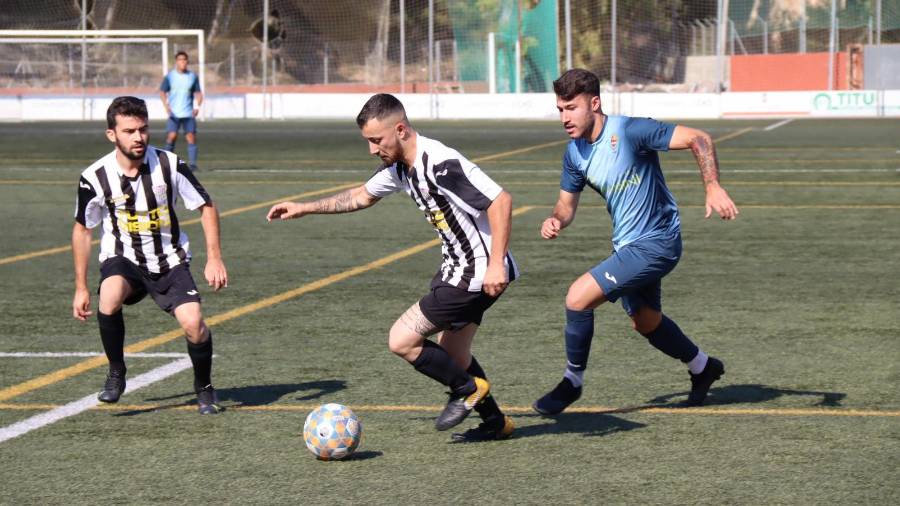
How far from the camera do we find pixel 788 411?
22.3 feet

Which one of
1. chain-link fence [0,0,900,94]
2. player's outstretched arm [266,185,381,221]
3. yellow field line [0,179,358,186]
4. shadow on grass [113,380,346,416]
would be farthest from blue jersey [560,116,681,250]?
chain-link fence [0,0,900,94]

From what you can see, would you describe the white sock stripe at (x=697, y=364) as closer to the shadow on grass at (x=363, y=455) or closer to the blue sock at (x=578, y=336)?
the blue sock at (x=578, y=336)

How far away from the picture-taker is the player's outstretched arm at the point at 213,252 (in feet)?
22.5

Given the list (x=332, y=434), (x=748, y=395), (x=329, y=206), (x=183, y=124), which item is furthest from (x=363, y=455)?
(x=183, y=124)

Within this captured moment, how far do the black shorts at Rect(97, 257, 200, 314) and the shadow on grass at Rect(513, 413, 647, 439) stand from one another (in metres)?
1.65

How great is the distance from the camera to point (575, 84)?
6547 mm

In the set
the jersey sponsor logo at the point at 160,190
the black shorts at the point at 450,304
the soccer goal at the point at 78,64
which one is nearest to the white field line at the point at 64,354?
the jersey sponsor logo at the point at 160,190

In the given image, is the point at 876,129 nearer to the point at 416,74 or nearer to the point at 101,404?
the point at 416,74

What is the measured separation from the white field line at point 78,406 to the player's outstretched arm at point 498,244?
2.16m

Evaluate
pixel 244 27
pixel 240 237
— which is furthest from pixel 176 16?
pixel 240 237

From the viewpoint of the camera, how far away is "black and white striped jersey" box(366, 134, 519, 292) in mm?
6059

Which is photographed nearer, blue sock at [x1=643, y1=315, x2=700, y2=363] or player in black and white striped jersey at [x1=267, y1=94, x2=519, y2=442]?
player in black and white striped jersey at [x1=267, y1=94, x2=519, y2=442]

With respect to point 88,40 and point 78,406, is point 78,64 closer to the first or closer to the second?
point 88,40

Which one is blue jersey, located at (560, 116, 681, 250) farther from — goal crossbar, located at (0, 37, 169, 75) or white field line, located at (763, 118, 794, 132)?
goal crossbar, located at (0, 37, 169, 75)
